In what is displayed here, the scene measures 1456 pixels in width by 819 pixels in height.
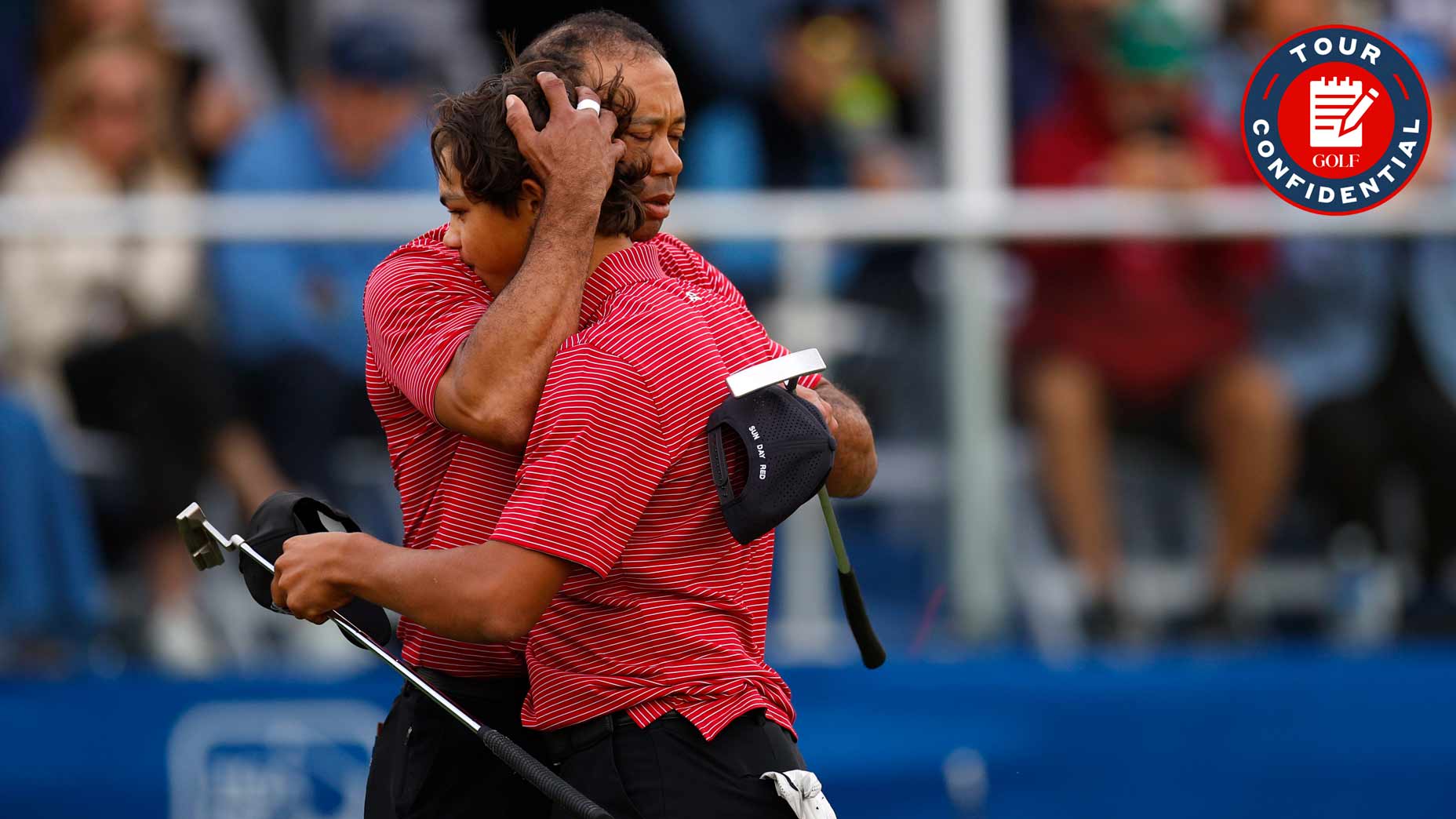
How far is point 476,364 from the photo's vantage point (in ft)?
9.19

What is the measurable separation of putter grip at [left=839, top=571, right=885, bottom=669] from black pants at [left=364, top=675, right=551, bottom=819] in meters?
0.59

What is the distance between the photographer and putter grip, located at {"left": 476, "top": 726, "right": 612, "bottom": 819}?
109 inches

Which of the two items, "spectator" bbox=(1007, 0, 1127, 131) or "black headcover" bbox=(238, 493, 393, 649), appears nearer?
"black headcover" bbox=(238, 493, 393, 649)

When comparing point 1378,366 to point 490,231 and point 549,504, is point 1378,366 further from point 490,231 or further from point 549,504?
point 549,504

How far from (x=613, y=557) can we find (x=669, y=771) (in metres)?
0.34

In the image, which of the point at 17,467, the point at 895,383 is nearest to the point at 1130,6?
the point at 895,383

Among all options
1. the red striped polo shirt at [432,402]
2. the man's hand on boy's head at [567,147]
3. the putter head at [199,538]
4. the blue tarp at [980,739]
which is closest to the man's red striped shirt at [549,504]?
the red striped polo shirt at [432,402]

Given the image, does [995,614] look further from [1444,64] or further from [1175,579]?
[1444,64]

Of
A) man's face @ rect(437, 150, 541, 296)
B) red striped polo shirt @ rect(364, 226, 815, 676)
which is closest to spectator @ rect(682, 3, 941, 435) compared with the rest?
red striped polo shirt @ rect(364, 226, 815, 676)

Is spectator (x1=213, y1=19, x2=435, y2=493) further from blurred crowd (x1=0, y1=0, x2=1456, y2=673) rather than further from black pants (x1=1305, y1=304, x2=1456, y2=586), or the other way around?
black pants (x1=1305, y1=304, x2=1456, y2=586)

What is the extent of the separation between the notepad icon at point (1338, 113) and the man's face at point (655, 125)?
1.35 metres

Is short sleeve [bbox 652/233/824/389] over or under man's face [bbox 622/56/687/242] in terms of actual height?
under

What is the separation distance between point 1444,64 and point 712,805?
4033 millimetres

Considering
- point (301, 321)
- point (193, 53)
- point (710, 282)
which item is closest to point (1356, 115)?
point (710, 282)
